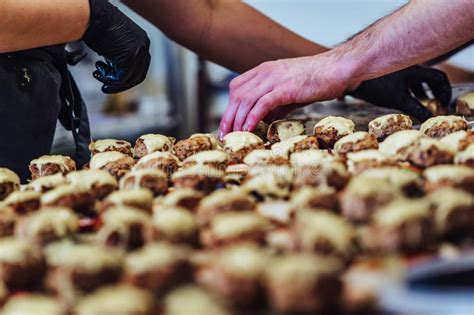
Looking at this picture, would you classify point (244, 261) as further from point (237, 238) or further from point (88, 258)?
point (88, 258)

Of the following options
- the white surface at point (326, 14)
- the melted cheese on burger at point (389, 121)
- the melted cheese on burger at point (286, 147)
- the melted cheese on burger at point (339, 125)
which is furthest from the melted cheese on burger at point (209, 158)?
the white surface at point (326, 14)

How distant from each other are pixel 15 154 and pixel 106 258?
129 centimetres

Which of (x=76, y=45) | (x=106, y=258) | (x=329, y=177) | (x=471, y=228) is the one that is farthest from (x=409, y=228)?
(x=76, y=45)

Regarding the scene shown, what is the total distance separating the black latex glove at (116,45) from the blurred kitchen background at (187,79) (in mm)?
1679

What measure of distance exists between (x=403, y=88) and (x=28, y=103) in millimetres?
1232

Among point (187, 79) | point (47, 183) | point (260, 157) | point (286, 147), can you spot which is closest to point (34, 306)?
point (47, 183)

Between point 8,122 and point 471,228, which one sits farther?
point 8,122

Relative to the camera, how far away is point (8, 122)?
1938 millimetres

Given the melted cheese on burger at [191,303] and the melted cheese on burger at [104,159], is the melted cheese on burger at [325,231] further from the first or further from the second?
the melted cheese on burger at [104,159]

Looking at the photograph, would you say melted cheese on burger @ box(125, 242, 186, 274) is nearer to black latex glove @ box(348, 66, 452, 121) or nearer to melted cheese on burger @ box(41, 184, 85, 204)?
melted cheese on burger @ box(41, 184, 85, 204)

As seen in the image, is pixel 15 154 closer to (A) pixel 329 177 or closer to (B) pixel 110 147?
(B) pixel 110 147

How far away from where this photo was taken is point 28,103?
1973mm

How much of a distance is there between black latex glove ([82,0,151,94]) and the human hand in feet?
1.19

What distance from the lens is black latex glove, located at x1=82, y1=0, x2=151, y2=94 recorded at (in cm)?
193
